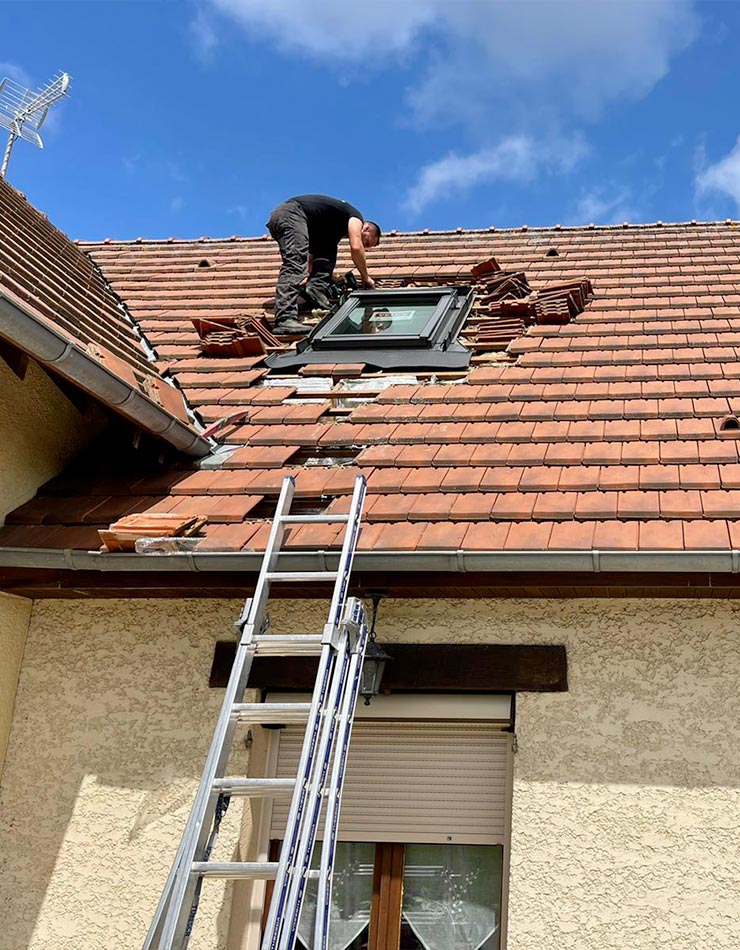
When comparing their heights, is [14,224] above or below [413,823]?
above

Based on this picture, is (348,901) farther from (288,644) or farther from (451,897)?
(288,644)

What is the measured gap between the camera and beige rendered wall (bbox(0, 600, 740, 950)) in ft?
12.4

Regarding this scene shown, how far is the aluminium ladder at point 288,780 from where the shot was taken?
3162 mm

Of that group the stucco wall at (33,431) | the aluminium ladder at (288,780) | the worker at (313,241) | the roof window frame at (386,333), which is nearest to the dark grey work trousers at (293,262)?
the worker at (313,241)

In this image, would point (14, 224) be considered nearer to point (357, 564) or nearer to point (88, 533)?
point (88, 533)

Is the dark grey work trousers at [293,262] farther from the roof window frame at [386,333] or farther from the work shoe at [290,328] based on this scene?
the roof window frame at [386,333]

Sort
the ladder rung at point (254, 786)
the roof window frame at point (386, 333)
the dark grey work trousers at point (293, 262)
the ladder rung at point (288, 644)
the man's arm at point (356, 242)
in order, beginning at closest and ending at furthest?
the ladder rung at point (254, 786) < the ladder rung at point (288, 644) < the roof window frame at point (386, 333) < the dark grey work trousers at point (293, 262) < the man's arm at point (356, 242)

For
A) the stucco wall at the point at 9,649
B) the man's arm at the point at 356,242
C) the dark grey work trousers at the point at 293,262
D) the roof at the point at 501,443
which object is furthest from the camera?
the man's arm at the point at 356,242

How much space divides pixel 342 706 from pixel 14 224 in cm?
470

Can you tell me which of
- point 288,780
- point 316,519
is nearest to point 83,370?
point 316,519

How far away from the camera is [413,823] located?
14.1 feet

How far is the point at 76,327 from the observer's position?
17.7ft

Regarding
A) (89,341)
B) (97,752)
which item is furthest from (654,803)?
(89,341)

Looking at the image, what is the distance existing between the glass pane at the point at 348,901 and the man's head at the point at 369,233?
494cm
